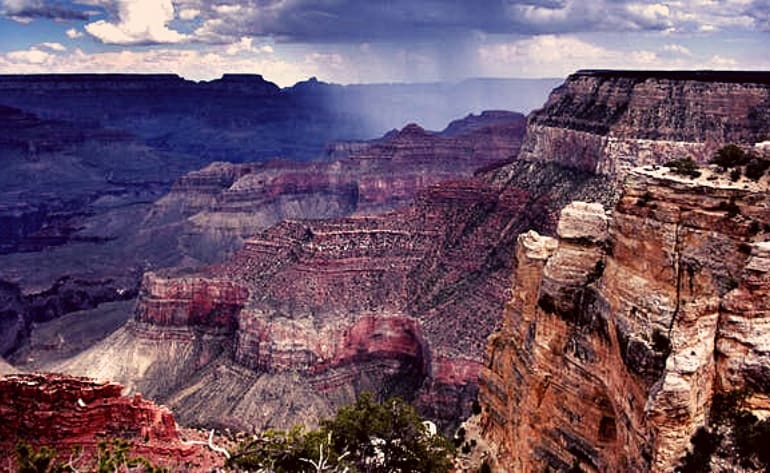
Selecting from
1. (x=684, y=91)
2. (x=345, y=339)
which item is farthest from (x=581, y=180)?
(x=345, y=339)

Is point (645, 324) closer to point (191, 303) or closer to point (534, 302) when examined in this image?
point (534, 302)

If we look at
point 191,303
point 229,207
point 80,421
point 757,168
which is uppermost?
point 757,168

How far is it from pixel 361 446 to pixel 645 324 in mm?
15519

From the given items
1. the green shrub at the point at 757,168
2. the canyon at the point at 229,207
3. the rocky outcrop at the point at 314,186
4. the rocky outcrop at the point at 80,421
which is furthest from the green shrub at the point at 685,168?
the rocky outcrop at the point at 314,186

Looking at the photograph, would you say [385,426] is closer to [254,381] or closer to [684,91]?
[254,381]

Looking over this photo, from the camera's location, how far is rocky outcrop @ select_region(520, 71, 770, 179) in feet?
196

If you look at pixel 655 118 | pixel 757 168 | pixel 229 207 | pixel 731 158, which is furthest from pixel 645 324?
pixel 229 207

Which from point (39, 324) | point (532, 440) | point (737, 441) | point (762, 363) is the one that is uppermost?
point (762, 363)

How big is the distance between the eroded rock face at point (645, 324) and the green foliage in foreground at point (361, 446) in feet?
15.7

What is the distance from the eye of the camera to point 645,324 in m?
19.5

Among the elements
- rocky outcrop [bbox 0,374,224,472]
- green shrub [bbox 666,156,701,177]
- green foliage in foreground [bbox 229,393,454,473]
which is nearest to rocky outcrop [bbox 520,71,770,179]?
green shrub [bbox 666,156,701,177]

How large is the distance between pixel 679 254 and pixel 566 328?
5.88m

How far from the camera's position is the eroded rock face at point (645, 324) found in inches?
715

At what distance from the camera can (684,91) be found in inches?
2537
